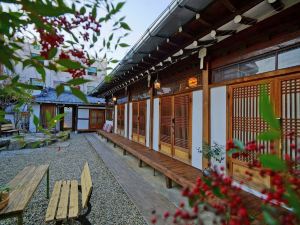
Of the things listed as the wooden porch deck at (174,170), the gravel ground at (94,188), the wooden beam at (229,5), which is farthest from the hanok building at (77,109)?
the wooden beam at (229,5)

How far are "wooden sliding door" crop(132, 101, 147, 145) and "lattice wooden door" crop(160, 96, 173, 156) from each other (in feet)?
4.69

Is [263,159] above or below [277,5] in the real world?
below

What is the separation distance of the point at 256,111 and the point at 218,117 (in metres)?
0.77

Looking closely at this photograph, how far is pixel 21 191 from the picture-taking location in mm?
2535

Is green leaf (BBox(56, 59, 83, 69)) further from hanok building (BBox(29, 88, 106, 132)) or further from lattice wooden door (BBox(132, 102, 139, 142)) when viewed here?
hanok building (BBox(29, 88, 106, 132))

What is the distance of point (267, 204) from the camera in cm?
56

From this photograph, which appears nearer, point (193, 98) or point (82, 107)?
point (193, 98)

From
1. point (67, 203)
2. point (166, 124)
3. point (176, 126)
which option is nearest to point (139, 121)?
point (166, 124)

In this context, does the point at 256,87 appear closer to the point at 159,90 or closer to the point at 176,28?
the point at 176,28

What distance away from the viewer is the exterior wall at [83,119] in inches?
654

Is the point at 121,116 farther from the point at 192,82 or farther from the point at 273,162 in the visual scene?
the point at 273,162

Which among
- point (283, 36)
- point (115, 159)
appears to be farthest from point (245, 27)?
point (115, 159)

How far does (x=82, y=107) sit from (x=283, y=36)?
634 inches

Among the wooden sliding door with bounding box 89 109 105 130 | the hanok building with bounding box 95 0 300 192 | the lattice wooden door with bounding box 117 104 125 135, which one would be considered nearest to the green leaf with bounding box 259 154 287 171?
the hanok building with bounding box 95 0 300 192
